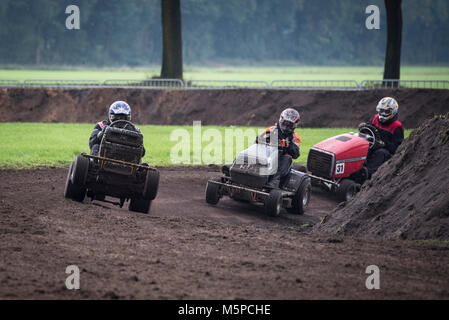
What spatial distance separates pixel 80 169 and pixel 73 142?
1040 centimetres

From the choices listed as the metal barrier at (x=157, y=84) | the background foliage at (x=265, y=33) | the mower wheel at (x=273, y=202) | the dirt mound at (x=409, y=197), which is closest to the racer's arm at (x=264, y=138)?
the mower wheel at (x=273, y=202)

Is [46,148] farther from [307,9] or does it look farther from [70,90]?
[307,9]

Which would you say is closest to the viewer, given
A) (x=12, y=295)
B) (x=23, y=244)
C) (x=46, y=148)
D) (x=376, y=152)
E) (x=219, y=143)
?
(x=12, y=295)

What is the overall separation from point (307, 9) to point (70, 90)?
56971 millimetres

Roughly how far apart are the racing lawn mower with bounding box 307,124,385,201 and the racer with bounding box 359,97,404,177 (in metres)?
0.13

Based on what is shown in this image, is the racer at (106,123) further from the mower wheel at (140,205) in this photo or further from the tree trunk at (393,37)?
the tree trunk at (393,37)

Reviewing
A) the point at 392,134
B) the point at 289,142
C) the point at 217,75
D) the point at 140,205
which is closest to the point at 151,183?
the point at 140,205

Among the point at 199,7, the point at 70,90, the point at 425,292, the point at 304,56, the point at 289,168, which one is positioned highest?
the point at 199,7

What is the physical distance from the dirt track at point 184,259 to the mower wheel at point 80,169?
47cm

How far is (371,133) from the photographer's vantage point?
1475 centimetres

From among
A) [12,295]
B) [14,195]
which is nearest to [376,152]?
[14,195]

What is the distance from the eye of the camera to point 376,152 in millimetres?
14578

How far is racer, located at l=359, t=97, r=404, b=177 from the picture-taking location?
573 inches

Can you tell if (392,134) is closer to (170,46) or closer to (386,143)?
(386,143)
